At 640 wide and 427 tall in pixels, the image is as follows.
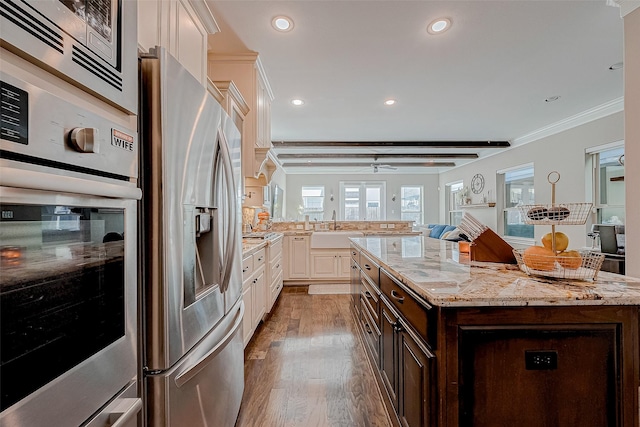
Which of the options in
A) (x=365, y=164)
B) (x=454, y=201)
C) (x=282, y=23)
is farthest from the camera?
(x=454, y=201)

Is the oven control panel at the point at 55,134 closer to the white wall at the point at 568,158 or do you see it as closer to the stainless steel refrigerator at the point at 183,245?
the stainless steel refrigerator at the point at 183,245

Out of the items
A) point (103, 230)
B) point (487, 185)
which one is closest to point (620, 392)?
point (103, 230)

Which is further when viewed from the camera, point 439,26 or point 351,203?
point 351,203

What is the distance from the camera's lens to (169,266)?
98 centimetres

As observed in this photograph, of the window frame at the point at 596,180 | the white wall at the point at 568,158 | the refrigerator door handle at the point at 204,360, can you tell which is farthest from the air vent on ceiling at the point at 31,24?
the window frame at the point at 596,180

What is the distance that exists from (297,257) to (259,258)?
6.64ft

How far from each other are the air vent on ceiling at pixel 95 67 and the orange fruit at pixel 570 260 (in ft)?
5.42

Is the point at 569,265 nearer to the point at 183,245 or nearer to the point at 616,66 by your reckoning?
the point at 183,245

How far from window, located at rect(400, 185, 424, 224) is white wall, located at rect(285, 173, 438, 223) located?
14cm

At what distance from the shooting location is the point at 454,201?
8.82 meters

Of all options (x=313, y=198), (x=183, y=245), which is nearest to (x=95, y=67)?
(x=183, y=245)

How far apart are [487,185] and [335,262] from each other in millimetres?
4401

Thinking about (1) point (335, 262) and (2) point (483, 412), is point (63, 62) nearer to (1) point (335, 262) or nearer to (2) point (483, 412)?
(2) point (483, 412)

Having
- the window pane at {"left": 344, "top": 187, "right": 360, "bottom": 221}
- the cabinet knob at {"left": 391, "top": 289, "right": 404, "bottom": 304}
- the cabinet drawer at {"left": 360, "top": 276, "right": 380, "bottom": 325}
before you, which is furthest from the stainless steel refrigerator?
the window pane at {"left": 344, "top": 187, "right": 360, "bottom": 221}
